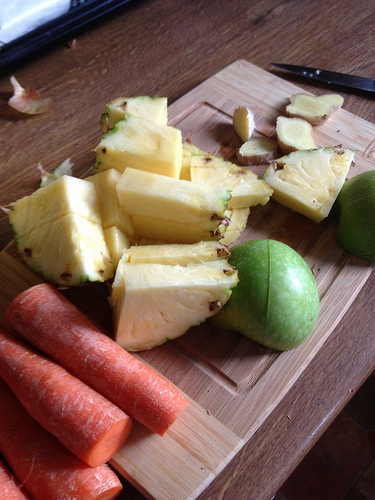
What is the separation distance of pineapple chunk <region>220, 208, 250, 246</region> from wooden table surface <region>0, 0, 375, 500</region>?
1.44 feet

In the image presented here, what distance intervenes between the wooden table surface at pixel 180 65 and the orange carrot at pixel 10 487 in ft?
2.49

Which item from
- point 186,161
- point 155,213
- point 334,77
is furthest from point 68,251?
point 334,77

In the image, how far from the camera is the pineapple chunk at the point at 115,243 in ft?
4.63

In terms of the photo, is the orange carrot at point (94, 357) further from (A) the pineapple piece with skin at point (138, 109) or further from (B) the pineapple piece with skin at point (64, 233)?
(A) the pineapple piece with skin at point (138, 109)

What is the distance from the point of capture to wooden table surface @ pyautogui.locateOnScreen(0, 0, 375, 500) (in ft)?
4.84

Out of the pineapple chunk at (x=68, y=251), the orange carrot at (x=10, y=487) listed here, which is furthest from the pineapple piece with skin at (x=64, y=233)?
the orange carrot at (x=10, y=487)

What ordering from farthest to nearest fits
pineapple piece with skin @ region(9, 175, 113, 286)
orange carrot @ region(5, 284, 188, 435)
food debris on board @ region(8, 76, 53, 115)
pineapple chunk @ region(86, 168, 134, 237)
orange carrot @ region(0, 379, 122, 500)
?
1. food debris on board @ region(8, 76, 53, 115)
2. pineapple chunk @ region(86, 168, 134, 237)
3. pineapple piece with skin @ region(9, 175, 113, 286)
4. orange carrot @ region(5, 284, 188, 435)
5. orange carrot @ region(0, 379, 122, 500)

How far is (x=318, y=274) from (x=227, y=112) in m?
0.79

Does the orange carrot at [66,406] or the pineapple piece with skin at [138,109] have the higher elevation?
the pineapple piece with skin at [138,109]

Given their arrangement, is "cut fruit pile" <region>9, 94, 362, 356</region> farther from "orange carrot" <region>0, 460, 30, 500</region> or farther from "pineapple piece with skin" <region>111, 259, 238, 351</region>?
"orange carrot" <region>0, 460, 30, 500</region>

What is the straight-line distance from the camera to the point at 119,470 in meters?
1.20

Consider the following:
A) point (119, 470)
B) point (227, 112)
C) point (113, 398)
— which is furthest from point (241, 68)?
point (119, 470)

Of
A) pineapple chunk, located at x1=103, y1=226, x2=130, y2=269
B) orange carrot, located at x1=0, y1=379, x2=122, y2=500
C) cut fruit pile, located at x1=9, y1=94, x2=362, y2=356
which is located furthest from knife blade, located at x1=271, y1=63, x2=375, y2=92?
orange carrot, located at x1=0, y1=379, x2=122, y2=500

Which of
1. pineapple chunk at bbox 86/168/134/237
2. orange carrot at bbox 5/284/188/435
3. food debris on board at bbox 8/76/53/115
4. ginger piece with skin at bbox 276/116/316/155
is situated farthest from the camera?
food debris on board at bbox 8/76/53/115
